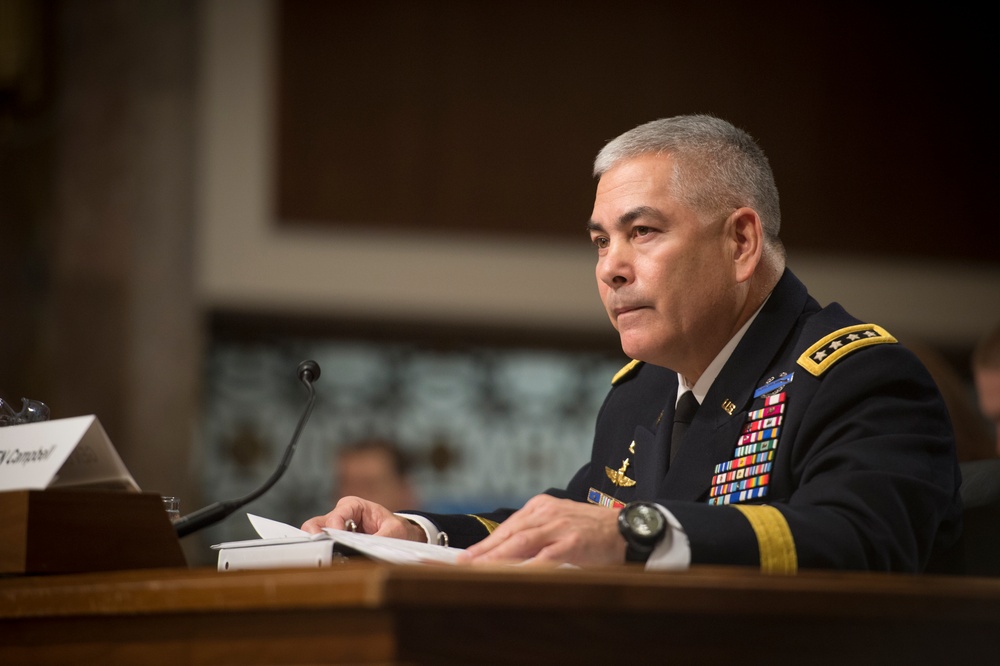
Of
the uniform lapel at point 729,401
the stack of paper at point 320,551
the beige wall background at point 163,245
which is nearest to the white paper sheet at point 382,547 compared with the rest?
the stack of paper at point 320,551

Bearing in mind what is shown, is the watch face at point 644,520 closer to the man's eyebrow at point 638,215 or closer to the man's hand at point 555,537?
the man's hand at point 555,537

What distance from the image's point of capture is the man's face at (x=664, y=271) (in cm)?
194

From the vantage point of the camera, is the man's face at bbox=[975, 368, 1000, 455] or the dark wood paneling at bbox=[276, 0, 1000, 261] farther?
the dark wood paneling at bbox=[276, 0, 1000, 261]

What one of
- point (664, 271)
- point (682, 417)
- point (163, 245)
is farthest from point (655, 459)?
point (163, 245)

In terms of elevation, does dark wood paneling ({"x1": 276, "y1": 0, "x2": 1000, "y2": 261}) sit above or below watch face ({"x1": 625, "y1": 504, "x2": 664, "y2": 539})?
above

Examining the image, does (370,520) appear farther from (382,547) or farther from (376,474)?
(376,474)

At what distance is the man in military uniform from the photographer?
132 centimetres

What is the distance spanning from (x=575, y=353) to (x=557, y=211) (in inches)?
25.1

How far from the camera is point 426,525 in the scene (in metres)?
1.83

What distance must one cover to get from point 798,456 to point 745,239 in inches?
18.3

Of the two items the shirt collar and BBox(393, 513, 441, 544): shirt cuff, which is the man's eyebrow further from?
BBox(393, 513, 441, 544): shirt cuff

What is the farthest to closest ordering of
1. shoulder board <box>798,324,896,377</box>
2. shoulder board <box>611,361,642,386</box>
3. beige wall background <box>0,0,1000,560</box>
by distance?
beige wall background <box>0,0,1000,560</box> < shoulder board <box>611,361,642,386</box> < shoulder board <box>798,324,896,377</box>

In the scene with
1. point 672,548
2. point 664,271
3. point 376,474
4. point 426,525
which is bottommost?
point 376,474

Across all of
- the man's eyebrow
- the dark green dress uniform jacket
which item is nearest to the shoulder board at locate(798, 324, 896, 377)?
the dark green dress uniform jacket
